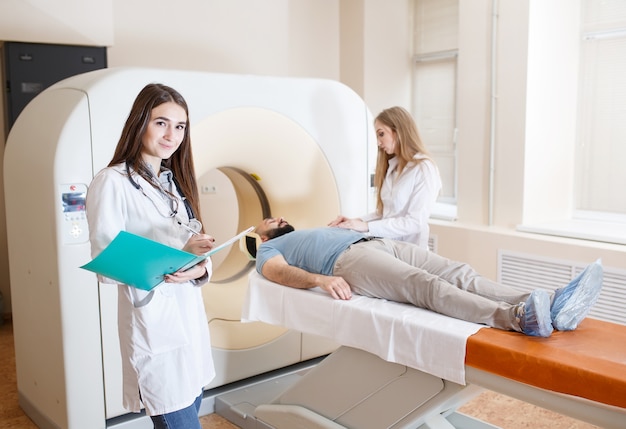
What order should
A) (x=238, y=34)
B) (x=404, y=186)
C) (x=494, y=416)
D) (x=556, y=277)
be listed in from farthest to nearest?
(x=238, y=34)
(x=556, y=277)
(x=404, y=186)
(x=494, y=416)

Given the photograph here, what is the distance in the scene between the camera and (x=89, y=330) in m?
2.22

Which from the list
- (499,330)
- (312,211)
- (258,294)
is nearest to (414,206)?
(312,211)

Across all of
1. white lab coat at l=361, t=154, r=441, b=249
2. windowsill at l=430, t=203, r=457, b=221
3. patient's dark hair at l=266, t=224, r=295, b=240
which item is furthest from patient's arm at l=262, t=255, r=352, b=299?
windowsill at l=430, t=203, r=457, b=221

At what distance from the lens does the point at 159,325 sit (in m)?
1.47

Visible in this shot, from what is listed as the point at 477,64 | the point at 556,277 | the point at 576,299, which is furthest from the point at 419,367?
the point at 477,64

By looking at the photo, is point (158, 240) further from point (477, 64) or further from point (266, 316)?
point (477, 64)

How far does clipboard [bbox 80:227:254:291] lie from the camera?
4.17 ft

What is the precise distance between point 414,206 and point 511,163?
1.07 metres

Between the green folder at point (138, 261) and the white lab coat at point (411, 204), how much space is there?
1.38m

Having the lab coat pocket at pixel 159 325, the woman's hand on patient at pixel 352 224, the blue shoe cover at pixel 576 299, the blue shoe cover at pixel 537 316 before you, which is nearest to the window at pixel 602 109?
the woman's hand on patient at pixel 352 224

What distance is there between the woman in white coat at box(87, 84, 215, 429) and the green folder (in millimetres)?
55

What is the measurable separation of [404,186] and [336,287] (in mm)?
781

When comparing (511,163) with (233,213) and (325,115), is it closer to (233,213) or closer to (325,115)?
(325,115)

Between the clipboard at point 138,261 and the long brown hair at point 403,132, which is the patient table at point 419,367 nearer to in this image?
the clipboard at point 138,261
